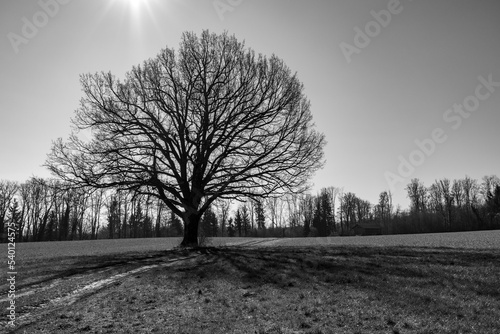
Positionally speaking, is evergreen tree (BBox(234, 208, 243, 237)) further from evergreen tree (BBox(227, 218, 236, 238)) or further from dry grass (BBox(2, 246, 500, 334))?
dry grass (BBox(2, 246, 500, 334))

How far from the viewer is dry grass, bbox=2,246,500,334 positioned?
613cm

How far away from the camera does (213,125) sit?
23.6 m

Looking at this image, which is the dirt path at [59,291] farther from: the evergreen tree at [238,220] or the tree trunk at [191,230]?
the evergreen tree at [238,220]

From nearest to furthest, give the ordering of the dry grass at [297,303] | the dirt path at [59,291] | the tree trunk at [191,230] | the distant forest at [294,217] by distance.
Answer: the dry grass at [297,303], the dirt path at [59,291], the tree trunk at [191,230], the distant forest at [294,217]

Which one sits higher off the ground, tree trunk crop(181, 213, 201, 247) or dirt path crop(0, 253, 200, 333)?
tree trunk crop(181, 213, 201, 247)

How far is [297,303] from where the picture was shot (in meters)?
7.50

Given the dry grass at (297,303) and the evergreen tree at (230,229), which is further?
the evergreen tree at (230,229)

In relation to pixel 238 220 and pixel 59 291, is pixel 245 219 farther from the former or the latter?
pixel 59 291

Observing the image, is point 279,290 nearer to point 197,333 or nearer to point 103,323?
point 197,333

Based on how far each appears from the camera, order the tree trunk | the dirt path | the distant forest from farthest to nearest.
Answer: the distant forest < the tree trunk < the dirt path

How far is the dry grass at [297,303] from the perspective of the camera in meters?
6.13

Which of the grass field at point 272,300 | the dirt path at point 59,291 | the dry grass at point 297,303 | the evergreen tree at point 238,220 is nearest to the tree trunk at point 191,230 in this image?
the dirt path at point 59,291

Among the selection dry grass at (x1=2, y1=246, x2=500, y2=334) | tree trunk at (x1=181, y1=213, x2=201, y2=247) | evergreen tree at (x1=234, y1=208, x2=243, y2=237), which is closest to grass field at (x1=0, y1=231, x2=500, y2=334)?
dry grass at (x1=2, y1=246, x2=500, y2=334)

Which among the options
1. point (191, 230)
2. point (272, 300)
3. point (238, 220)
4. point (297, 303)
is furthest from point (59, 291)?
point (238, 220)
